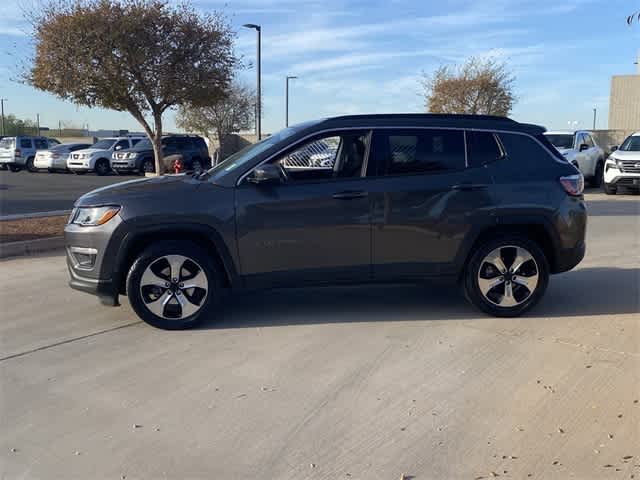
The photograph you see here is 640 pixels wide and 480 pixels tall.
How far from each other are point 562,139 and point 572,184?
1528 centimetres

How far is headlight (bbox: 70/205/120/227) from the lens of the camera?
5324 millimetres

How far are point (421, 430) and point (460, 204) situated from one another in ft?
8.13

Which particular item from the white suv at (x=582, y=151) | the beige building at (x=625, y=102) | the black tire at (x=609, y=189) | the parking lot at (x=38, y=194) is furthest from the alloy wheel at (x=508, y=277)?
the beige building at (x=625, y=102)

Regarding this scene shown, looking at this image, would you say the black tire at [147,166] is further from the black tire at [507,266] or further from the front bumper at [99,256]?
the black tire at [507,266]

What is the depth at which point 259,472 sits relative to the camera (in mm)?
3258

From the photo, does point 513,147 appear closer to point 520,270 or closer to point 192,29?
point 520,270

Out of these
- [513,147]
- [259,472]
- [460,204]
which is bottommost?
[259,472]

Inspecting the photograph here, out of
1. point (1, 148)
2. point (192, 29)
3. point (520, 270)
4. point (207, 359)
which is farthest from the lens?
point (1, 148)

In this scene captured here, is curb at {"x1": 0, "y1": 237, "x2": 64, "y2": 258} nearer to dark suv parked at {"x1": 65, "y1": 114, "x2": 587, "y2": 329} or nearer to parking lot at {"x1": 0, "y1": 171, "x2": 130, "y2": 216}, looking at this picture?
dark suv parked at {"x1": 65, "y1": 114, "x2": 587, "y2": 329}

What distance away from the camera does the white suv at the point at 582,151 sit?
19438mm

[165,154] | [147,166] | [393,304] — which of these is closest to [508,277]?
[393,304]

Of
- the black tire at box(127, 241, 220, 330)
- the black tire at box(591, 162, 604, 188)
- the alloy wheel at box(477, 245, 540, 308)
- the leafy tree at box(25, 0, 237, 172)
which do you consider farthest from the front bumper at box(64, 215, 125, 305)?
the black tire at box(591, 162, 604, 188)

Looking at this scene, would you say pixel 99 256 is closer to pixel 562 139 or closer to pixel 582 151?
pixel 562 139

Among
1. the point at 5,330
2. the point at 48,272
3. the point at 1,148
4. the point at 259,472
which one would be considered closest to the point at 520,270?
the point at 259,472
